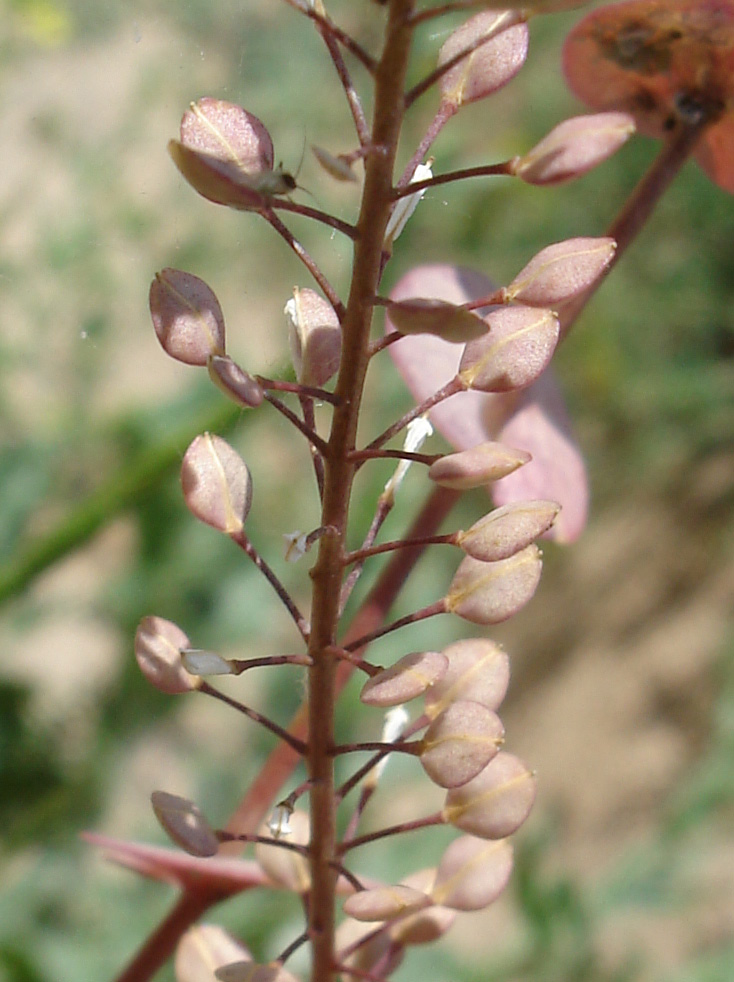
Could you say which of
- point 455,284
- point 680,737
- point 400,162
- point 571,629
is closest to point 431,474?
point 455,284

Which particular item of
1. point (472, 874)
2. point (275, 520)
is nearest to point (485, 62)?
point (472, 874)

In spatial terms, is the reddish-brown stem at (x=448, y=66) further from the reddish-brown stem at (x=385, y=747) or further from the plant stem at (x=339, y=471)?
the reddish-brown stem at (x=385, y=747)

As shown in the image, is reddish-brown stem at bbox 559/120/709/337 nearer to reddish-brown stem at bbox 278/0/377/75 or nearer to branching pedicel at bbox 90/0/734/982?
branching pedicel at bbox 90/0/734/982

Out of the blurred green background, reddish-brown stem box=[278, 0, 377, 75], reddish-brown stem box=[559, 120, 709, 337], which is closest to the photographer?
reddish-brown stem box=[278, 0, 377, 75]

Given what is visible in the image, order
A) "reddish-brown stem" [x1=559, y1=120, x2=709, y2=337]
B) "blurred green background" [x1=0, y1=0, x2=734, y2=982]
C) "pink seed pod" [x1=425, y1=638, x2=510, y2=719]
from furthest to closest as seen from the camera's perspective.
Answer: "blurred green background" [x1=0, y1=0, x2=734, y2=982]
"reddish-brown stem" [x1=559, y1=120, x2=709, y2=337]
"pink seed pod" [x1=425, y1=638, x2=510, y2=719]

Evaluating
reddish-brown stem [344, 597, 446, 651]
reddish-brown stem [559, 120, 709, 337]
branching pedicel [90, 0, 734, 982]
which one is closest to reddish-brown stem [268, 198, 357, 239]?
branching pedicel [90, 0, 734, 982]

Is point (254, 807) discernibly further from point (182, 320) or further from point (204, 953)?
point (182, 320)

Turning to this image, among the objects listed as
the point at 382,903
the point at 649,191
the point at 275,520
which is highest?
the point at 275,520
